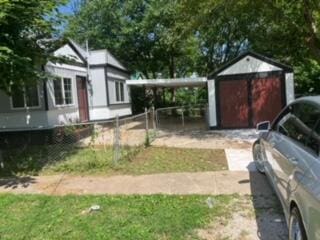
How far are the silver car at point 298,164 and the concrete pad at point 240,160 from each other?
262cm

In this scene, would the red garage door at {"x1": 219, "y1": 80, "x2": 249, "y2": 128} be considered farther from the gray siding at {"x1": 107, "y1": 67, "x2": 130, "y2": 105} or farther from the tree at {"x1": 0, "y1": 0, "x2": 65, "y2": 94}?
the tree at {"x1": 0, "y1": 0, "x2": 65, "y2": 94}

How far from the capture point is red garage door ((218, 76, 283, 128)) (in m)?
16.0

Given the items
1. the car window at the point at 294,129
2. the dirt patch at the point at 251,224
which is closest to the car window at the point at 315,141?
the car window at the point at 294,129

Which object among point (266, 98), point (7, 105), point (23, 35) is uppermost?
point (23, 35)

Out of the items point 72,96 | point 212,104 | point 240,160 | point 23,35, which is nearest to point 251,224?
point 240,160

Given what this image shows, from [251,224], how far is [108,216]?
2.01 metres

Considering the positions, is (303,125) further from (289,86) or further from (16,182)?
(289,86)

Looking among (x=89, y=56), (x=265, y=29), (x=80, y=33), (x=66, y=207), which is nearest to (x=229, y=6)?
(x=265, y=29)

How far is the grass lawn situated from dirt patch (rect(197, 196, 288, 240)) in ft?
8.37

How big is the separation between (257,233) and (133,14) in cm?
2224

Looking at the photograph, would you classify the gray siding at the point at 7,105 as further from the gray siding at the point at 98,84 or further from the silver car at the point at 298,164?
the silver car at the point at 298,164

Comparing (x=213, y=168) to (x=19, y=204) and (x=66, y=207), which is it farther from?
(x=19, y=204)

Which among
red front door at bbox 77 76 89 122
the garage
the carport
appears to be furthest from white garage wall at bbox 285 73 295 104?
red front door at bbox 77 76 89 122

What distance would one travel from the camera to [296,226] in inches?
149
